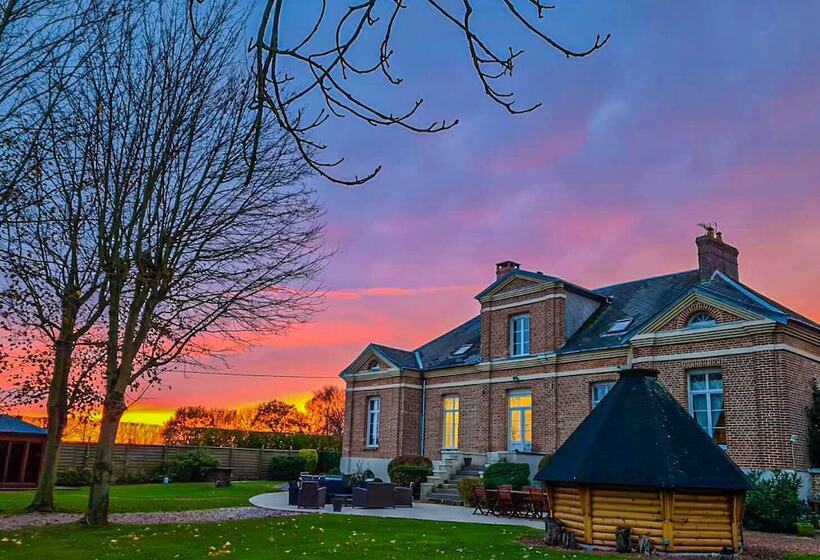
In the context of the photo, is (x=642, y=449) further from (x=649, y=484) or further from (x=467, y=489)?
(x=467, y=489)

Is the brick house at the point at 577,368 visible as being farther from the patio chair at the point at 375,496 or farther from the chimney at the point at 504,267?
the patio chair at the point at 375,496

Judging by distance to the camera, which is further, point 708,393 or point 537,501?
point 708,393

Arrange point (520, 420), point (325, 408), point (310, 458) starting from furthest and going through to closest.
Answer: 1. point (325, 408)
2. point (310, 458)
3. point (520, 420)

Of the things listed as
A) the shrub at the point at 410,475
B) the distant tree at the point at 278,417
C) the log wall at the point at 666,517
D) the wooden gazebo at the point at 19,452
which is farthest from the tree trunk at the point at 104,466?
the distant tree at the point at 278,417

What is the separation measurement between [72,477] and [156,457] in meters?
3.55

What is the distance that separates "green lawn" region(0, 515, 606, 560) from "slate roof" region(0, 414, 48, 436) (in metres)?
15.3

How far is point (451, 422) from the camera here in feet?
84.1

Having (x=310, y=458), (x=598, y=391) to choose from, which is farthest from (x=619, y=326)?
(x=310, y=458)

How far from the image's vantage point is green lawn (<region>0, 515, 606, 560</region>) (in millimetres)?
9008

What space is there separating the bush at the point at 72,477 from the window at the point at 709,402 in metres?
21.1

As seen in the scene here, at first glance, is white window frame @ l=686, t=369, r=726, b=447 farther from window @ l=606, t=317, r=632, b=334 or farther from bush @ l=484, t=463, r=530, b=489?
bush @ l=484, t=463, r=530, b=489

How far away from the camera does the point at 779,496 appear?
46.9ft

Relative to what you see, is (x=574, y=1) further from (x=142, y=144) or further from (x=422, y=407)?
(x=422, y=407)

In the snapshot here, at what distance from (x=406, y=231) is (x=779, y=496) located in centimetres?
982
